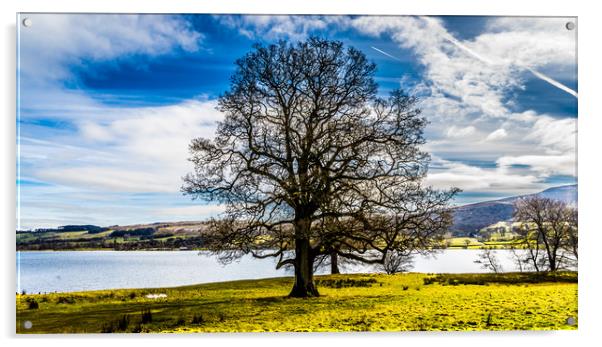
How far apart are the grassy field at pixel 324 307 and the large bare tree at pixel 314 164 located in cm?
51

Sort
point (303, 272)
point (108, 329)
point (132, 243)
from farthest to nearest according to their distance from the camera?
point (303, 272), point (132, 243), point (108, 329)

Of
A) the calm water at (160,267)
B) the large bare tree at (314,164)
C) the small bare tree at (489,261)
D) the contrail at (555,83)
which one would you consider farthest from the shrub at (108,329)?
the contrail at (555,83)

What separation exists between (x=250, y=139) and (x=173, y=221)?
5.32 ft

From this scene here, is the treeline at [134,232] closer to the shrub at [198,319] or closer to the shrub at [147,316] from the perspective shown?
the shrub at [147,316]

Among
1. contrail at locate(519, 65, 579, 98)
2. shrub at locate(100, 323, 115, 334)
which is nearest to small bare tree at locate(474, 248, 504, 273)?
contrail at locate(519, 65, 579, 98)

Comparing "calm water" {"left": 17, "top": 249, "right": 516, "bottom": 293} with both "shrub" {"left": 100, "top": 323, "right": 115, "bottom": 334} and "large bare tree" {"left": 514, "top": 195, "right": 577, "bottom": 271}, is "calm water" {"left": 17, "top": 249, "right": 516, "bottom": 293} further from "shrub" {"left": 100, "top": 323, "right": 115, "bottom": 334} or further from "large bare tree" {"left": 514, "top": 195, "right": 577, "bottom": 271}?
"shrub" {"left": 100, "top": 323, "right": 115, "bottom": 334}

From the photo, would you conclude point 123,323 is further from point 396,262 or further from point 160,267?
point 396,262

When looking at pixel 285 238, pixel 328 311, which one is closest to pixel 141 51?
pixel 285 238

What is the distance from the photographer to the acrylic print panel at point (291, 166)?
7004 mm

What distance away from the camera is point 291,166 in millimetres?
7441

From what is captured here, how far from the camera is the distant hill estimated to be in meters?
7.19

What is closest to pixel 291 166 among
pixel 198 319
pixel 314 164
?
pixel 314 164

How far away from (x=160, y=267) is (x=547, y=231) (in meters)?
5.68

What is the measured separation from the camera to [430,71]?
7270 mm
